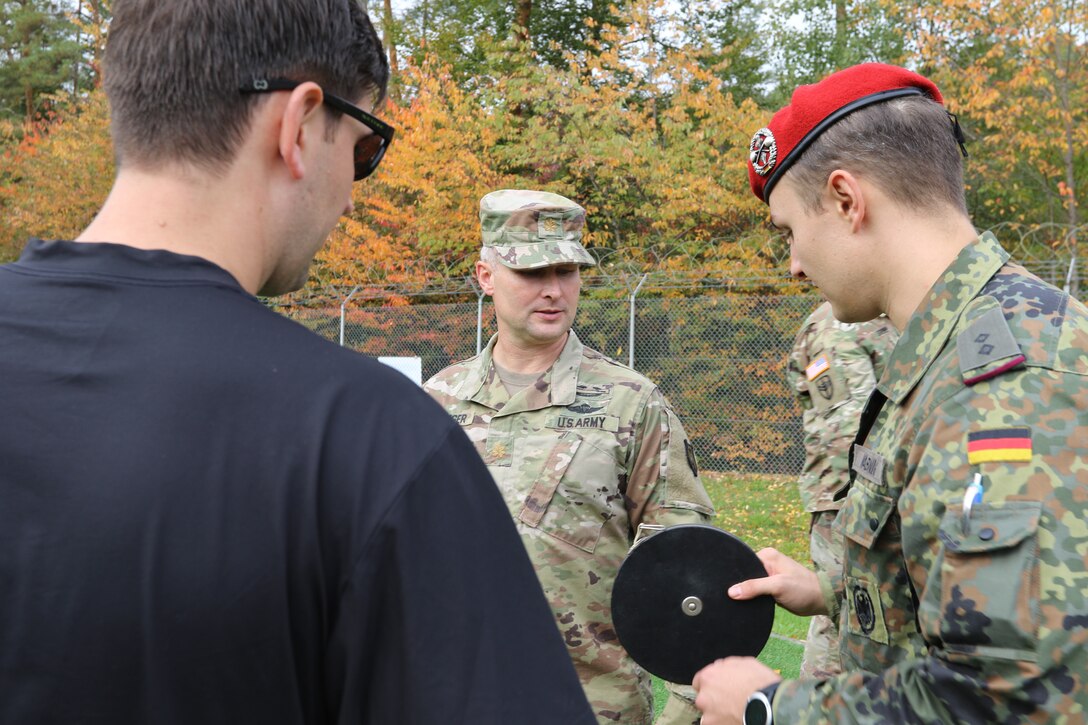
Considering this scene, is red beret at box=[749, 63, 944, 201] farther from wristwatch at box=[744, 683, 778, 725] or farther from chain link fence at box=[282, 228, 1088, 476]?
chain link fence at box=[282, 228, 1088, 476]

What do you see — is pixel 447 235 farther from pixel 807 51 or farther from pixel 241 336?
pixel 241 336

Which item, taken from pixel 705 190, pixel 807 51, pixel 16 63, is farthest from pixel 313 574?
pixel 16 63

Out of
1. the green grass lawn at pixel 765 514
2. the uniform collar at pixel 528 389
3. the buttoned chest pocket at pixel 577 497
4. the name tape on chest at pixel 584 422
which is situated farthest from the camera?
the green grass lawn at pixel 765 514

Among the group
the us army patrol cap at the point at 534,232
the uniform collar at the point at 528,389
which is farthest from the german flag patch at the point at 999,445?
the us army patrol cap at the point at 534,232

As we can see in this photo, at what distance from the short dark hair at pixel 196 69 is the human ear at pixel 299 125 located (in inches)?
1.1

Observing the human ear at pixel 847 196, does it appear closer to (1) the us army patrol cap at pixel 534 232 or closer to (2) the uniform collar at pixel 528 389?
(2) the uniform collar at pixel 528 389

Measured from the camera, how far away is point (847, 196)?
195 centimetres

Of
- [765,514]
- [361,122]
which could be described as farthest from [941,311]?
[765,514]

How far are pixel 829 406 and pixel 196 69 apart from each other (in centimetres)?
309

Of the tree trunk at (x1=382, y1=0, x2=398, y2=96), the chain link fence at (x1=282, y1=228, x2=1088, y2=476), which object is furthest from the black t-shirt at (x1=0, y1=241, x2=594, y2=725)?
the tree trunk at (x1=382, y1=0, x2=398, y2=96)

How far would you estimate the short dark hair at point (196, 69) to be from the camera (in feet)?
3.99

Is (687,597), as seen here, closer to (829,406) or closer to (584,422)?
(584,422)

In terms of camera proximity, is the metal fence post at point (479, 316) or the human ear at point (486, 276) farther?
the metal fence post at point (479, 316)

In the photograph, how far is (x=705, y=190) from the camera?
14.7 metres
